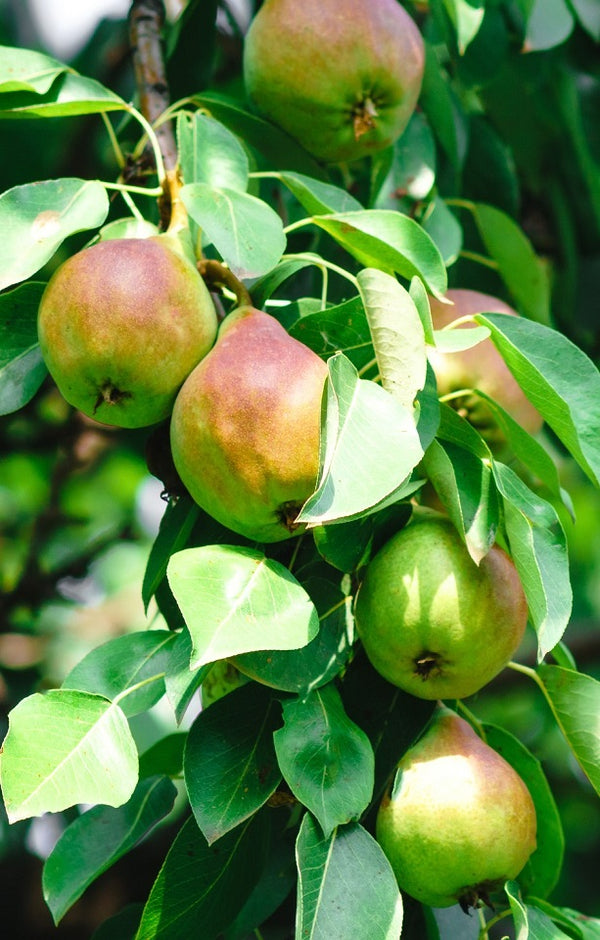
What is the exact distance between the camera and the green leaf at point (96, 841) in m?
0.96

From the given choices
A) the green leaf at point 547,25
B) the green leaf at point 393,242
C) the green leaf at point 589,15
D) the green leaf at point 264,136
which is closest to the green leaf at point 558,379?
the green leaf at point 393,242

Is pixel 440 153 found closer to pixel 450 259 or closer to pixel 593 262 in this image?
pixel 450 259

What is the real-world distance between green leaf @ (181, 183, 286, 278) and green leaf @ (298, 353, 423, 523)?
0.15 m

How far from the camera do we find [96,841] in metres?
1.03

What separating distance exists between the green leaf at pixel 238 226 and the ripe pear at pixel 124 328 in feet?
0.16

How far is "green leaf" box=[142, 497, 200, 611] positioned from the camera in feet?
3.31

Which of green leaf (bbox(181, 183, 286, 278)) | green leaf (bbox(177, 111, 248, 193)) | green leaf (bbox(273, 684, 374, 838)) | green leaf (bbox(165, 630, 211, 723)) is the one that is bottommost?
green leaf (bbox(273, 684, 374, 838))

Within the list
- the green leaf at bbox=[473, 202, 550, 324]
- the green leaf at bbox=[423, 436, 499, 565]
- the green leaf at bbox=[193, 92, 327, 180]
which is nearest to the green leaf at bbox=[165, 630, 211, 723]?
the green leaf at bbox=[423, 436, 499, 565]

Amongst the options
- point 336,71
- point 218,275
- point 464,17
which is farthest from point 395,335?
point 464,17

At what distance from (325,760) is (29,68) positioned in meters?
0.78

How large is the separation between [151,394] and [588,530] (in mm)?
2526

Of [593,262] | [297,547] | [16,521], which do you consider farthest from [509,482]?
[16,521]

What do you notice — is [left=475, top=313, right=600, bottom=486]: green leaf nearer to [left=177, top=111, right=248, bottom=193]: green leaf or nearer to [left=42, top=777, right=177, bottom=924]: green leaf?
[left=177, top=111, right=248, bottom=193]: green leaf

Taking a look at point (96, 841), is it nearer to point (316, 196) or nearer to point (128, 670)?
point (128, 670)
